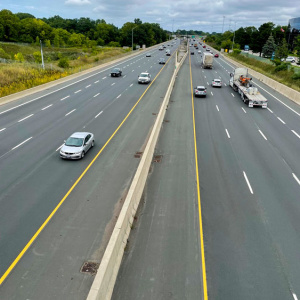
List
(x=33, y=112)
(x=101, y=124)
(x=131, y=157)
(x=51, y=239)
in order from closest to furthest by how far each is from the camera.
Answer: (x=51, y=239), (x=131, y=157), (x=101, y=124), (x=33, y=112)

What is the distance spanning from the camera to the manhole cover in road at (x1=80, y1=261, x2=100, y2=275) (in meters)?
10.0

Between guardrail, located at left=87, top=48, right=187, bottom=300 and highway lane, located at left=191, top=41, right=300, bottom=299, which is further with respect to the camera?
highway lane, located at left=191, top=41, right=300, bottom=299

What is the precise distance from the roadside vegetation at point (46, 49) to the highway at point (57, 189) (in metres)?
15.2

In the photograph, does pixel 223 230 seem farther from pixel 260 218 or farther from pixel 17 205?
pixel 17 205

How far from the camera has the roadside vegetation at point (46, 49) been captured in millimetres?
46688

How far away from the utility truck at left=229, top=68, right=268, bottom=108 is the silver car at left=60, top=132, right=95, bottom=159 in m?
22.5

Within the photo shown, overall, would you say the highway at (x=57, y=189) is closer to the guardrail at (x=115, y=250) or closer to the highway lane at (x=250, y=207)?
the guardrail at (x=115, y=250)

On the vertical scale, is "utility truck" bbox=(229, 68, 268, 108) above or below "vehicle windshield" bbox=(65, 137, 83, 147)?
above

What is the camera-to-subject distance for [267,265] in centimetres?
1057

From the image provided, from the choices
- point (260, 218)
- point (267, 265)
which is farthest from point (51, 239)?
point (260, 218)

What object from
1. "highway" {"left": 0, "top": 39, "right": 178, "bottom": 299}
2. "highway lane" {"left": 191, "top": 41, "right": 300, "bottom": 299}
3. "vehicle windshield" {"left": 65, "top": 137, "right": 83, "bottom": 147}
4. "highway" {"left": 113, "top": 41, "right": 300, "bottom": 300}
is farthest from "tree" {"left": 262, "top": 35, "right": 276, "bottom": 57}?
"vehicle windshield" {"left": 65, "top": 137, "right": 83, "bottom": 147}

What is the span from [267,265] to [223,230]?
2324mm

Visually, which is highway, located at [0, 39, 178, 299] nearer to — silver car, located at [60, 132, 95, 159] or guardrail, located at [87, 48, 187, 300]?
silver car, located at [60, 132, 95, 159]

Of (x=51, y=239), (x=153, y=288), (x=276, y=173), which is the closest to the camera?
(x=153, y=288)
